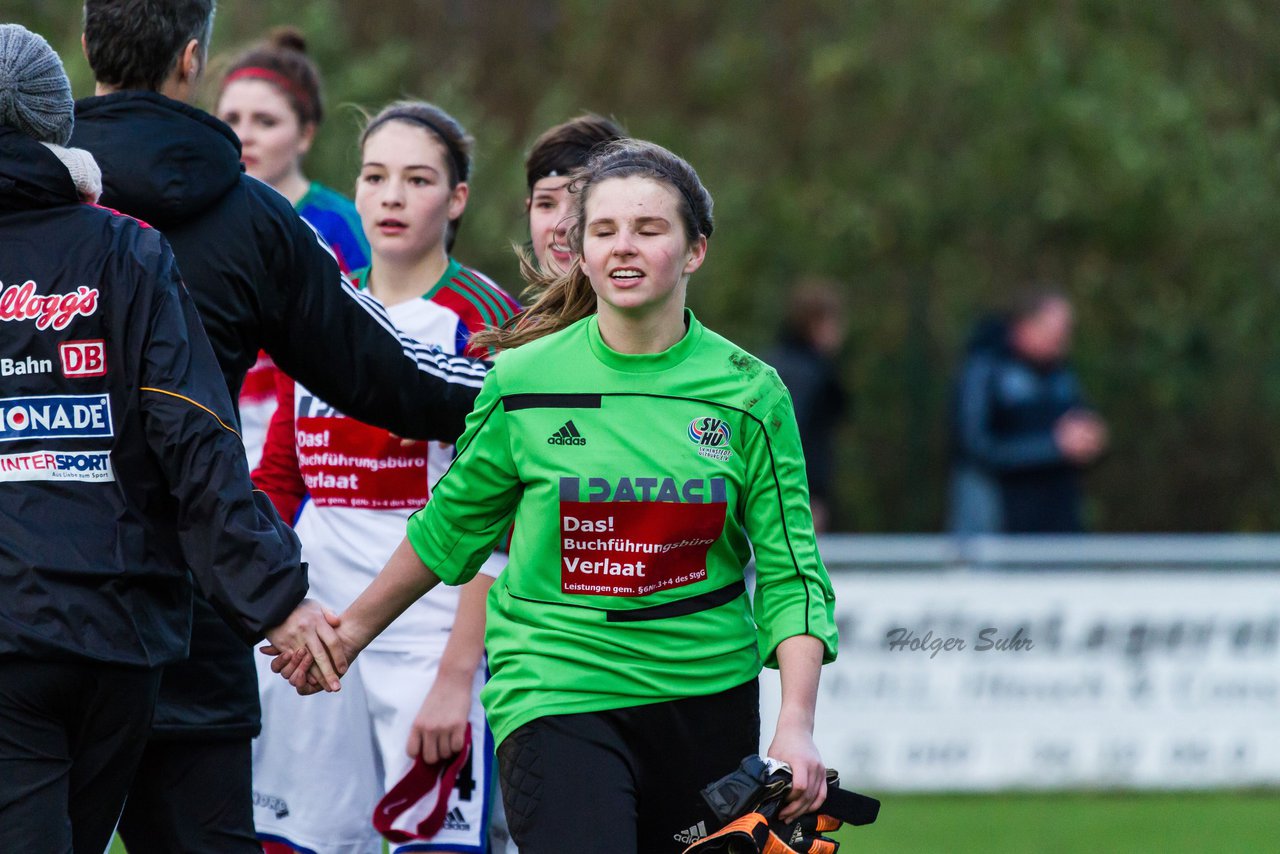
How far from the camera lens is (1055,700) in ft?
30.2

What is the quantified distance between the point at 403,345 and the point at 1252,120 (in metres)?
11.1

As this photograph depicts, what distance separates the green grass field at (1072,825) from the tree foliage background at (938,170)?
389cm

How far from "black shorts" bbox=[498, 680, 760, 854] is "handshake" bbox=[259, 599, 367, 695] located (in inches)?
15.3

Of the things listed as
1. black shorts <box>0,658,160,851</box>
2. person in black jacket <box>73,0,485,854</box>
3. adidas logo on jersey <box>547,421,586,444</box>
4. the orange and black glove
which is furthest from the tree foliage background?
black shorts <box>0,658,160,851</box>

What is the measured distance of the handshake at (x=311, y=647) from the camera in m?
3.87

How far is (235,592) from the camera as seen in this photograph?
3725 mm

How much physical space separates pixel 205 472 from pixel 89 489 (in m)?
0.21

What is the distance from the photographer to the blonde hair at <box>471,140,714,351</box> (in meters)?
4.02

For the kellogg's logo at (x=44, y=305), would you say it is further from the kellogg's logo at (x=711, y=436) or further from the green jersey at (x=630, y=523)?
the kellogg's logo at (x=711, y=436)

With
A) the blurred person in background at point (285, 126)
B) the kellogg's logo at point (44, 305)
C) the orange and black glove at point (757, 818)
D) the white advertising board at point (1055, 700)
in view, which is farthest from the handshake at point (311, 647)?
the white advertising board at point (1055, 700)

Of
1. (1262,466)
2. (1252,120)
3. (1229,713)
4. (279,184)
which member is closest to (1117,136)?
(1252,120)

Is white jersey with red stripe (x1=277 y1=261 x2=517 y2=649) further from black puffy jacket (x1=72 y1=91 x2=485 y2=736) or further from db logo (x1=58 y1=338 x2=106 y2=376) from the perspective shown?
db logo (x1=58 y1=338 x2=106 y2=376)

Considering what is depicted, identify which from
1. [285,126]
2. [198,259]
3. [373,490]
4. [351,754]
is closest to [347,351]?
[198,259]

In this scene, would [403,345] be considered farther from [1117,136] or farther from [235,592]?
[1117,136]
